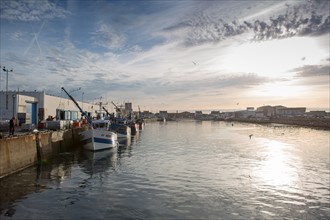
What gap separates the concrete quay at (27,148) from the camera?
81.1 ft

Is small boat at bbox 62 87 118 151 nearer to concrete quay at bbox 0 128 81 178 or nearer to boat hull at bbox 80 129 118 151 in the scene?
boat hull at bbox 80 129 118 151

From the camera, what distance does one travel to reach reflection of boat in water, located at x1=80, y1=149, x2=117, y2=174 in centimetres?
3056

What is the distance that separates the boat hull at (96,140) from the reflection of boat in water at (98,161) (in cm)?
74

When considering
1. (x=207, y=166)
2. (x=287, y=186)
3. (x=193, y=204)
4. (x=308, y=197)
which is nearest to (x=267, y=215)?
(x=193, y=204)

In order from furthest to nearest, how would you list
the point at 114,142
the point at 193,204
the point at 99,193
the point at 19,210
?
the point at 114,142 → the point at 99,193 → the point at 193,204 → the point at 19,210

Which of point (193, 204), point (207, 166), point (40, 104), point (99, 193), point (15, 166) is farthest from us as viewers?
point (40, 104)

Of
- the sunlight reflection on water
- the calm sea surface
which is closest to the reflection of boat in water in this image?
the calm sea surface

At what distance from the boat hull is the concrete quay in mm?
2649

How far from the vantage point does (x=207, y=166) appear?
3297 centimetres

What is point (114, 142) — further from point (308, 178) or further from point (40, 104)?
point (308, 178)

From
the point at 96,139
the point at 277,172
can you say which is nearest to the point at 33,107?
the point at 96,139

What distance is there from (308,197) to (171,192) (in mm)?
9366

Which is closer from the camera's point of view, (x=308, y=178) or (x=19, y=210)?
(x=19, y=210)

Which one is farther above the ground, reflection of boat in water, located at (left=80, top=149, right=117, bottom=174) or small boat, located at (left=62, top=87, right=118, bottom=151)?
small boat, located at (left=62, top=87, right=118, bottom=151)
